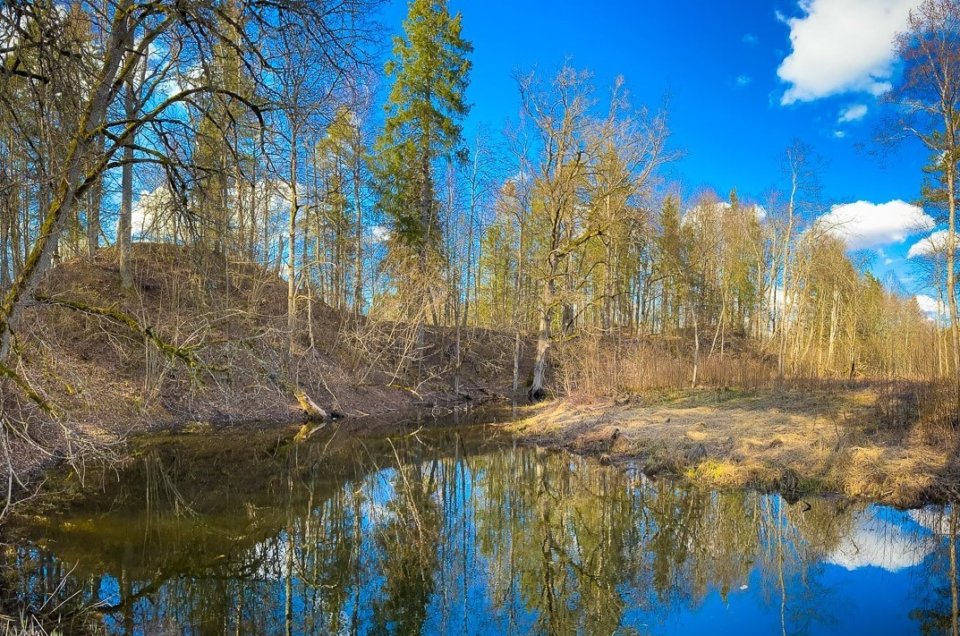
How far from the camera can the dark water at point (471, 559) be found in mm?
4848

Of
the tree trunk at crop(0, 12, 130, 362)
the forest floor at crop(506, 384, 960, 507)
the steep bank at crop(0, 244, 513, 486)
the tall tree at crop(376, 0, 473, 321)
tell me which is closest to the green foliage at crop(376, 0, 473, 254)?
the tall tree at crop(376, 0, 473, 321)

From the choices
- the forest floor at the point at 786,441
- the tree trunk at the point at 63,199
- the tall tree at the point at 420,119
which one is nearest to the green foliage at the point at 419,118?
the tall tree at the point at 420,119

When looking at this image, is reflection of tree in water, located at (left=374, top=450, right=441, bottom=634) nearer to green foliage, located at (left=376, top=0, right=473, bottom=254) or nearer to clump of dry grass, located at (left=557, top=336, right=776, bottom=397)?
clump of dry grass, located at (left=557, top=336, right=776, bottom=397)

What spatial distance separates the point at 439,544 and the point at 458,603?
→ 4.95 feet

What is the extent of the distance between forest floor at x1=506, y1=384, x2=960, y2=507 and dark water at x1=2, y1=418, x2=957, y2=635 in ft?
1.76

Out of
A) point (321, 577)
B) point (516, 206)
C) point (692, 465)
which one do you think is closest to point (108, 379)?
point (321, 577)

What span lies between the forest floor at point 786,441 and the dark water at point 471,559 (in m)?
0.53

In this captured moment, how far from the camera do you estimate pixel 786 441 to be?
10023 mm

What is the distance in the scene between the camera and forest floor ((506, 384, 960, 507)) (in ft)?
27.5

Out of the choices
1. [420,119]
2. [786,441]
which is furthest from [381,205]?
[786,441]

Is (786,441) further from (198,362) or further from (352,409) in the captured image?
(352,409)

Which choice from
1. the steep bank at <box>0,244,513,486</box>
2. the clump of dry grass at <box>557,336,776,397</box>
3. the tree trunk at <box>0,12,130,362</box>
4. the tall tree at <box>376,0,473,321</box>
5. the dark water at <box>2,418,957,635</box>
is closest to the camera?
the tree trunk at <box>0,12,130,362</box>

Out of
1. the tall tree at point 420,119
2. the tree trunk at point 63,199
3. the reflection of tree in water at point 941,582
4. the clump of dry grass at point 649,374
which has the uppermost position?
the tall tree at point 420,119

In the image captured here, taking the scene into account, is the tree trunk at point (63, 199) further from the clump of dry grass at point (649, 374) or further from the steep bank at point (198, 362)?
the clump of dry grass at point (649, 374)
